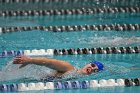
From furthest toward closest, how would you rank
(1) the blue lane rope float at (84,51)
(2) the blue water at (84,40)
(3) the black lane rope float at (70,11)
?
(3) the black lane rope float at (70,11), (1) the blue lane rope float at (84,51), (2) the blue water at (84,40)

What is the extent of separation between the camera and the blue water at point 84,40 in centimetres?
516

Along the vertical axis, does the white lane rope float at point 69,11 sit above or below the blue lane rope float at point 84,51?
above

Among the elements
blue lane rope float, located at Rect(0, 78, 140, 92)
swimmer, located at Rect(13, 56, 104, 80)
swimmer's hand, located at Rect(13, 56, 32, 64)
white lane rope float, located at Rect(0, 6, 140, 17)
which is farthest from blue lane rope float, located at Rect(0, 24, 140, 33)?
swimmer's hand, located at Rect(13, 56, 32, 64)

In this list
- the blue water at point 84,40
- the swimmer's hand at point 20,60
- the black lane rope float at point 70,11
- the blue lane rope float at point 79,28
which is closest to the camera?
the swimmer's hand at point 20,60

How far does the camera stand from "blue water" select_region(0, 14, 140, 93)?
16.9 feet

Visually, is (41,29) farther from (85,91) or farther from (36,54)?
(85,91)

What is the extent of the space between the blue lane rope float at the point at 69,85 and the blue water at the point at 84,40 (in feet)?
0.36

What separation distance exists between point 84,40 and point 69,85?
2.01 m

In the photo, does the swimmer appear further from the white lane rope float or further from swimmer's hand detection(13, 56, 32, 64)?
the white lane rope float

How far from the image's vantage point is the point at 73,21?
7.71 metres

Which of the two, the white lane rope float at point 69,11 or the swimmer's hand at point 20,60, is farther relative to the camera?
the white lane rope float at point 69,11

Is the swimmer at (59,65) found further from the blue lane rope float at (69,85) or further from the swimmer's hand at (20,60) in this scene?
the blue lane rope float at (69,85)

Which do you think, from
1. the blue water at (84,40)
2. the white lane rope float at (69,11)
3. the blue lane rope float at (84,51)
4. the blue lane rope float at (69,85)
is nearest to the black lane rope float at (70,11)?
the white lane rope float at (69,11)

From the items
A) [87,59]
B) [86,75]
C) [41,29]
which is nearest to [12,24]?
[41,29]
